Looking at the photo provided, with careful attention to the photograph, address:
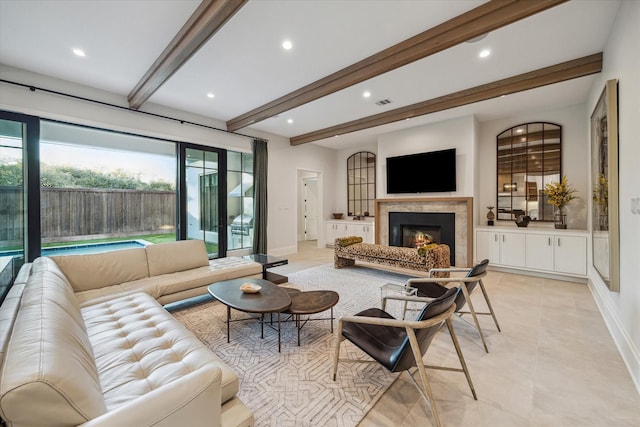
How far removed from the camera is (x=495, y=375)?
1.95m

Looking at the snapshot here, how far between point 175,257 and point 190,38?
2.44 m

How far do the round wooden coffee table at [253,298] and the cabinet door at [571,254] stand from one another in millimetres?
4371

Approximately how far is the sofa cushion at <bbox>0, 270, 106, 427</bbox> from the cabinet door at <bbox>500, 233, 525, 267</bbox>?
5.50 m

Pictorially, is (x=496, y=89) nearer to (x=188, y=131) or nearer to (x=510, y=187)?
(x=510, y=187)

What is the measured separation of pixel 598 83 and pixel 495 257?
2.84m

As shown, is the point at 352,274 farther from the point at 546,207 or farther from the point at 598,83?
the point at 598,83

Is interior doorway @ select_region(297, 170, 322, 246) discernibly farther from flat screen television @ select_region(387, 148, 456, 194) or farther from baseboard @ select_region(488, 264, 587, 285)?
baseboard @ select_region(488, 264, 587, 285)

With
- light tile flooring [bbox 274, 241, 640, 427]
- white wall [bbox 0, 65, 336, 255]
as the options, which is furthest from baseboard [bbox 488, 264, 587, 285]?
white wall [bbox 0, 65, 336, 255]

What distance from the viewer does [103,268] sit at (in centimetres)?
284

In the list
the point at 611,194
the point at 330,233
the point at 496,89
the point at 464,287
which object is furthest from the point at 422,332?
the point at 330,233

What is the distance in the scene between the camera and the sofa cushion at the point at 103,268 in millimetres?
2664

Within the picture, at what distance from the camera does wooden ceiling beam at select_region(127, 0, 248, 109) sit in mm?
2152

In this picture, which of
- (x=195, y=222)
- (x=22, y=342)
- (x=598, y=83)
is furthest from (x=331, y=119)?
(x=22, y=342)

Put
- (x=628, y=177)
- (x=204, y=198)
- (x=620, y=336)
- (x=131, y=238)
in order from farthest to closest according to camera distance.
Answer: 1. (x=131, y=238)
2. (x=204, y=198)
3. (x=620, y=336)
4. (x=628, y=177)
